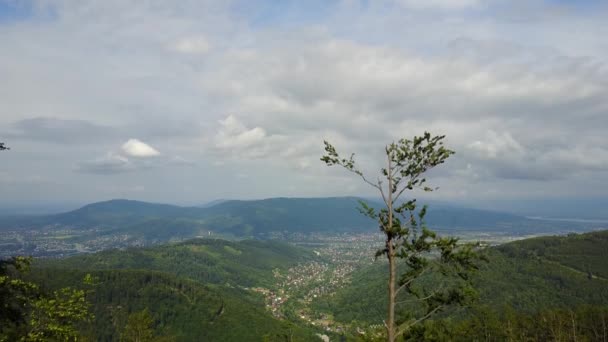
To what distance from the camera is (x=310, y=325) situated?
7362 inches

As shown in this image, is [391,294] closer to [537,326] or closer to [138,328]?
[138,328]

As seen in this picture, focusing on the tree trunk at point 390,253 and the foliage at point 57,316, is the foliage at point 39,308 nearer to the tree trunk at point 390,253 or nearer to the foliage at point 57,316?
the foliage at point 57,316

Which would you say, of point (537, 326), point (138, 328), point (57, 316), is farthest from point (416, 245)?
point (537, 326)

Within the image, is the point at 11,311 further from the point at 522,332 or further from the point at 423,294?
the point at 522,332

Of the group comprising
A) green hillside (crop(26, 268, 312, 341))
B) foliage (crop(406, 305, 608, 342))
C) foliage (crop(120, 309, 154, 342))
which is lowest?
green hillside (crop(26, 268, 312, 341))

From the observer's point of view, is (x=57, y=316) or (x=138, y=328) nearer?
(x=57, y=316)

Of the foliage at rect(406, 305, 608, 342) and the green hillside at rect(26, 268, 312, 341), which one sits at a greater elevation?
the foliage at rect(406, 305, 608, 342)

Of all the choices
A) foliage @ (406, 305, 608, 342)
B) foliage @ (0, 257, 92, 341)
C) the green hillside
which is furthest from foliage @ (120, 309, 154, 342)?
the green hillside

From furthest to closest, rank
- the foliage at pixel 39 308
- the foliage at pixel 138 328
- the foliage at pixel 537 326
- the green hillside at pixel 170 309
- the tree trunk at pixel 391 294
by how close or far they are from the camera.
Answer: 1. the green hillside at pixel 170 309
2. the foliage at pixel 537 326
3. the foliage at pixel 138 328
4. the tree trunk at pixel 391 294
5. the foliage at pixel 39 308

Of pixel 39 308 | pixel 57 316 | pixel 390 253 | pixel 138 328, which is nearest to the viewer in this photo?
pixel 57 316

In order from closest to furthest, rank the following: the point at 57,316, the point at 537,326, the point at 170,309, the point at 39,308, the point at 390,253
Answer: the point at 57,316, the point at 39,308, the point at 390,253, the point at 537,326, the point at 170,309

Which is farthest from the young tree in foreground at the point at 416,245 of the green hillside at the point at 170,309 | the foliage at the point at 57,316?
the green hillside at the point at 170,309

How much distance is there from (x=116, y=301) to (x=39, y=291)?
616 ft

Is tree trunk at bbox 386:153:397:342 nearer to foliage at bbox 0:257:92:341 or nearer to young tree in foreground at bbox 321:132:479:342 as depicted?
young tree in foreground at bbox 321:132:479:342
